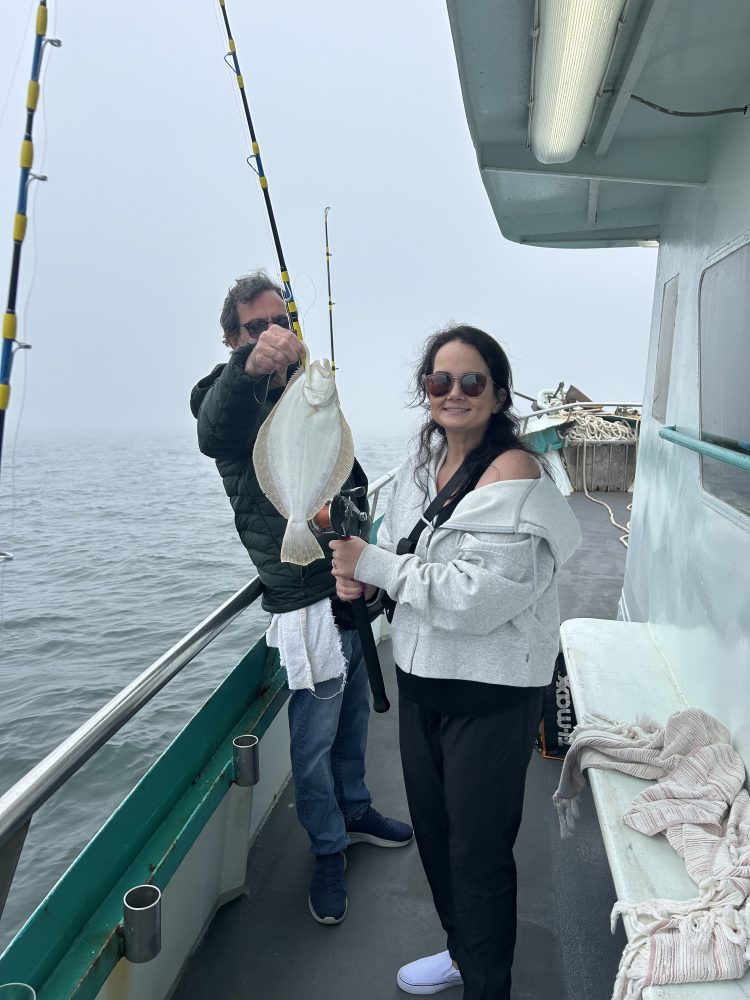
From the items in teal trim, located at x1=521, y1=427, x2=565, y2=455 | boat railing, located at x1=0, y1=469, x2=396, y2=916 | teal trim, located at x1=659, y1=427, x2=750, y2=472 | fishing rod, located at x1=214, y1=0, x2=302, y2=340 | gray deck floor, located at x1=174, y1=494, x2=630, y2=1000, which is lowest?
gray deck floor, located at x1=174, y1=494, x2=630, y2=1000

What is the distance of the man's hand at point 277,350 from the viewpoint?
1647 mm

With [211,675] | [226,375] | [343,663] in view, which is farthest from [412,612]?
[211,675]

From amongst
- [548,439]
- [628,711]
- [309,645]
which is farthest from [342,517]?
[548,439]

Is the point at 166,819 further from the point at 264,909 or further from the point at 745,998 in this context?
the point at 745,998

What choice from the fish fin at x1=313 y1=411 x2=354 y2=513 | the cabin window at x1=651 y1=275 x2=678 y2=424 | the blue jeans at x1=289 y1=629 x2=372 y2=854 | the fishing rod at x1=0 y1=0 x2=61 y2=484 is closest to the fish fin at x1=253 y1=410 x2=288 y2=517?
the fish fin at x1=313 y1=411 x2=354 y2=513

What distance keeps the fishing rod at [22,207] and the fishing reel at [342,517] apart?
1343 mm

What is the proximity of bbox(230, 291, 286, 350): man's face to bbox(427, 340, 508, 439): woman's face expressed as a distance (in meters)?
0.56

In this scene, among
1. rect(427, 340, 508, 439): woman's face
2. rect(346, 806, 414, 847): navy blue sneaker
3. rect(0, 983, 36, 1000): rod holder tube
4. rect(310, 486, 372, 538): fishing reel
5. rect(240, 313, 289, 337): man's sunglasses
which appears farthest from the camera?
rect(346, 806, 414, 847): navy blue sneaker

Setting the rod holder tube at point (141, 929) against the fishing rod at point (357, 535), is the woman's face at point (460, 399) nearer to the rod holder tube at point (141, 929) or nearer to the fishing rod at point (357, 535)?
the fishing rod at point (357, 535)

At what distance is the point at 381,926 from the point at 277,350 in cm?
188

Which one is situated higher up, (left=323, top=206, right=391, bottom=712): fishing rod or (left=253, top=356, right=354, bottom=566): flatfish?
(left=253, top=356, right=354, bottom=566): flatfish

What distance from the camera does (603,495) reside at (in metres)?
9.46

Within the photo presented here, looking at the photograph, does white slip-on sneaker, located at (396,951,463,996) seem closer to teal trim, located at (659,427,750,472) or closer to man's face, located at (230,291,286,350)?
teal trim, located at (659,427,750,472)

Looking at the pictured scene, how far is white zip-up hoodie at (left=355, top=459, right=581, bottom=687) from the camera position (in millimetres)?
1573
